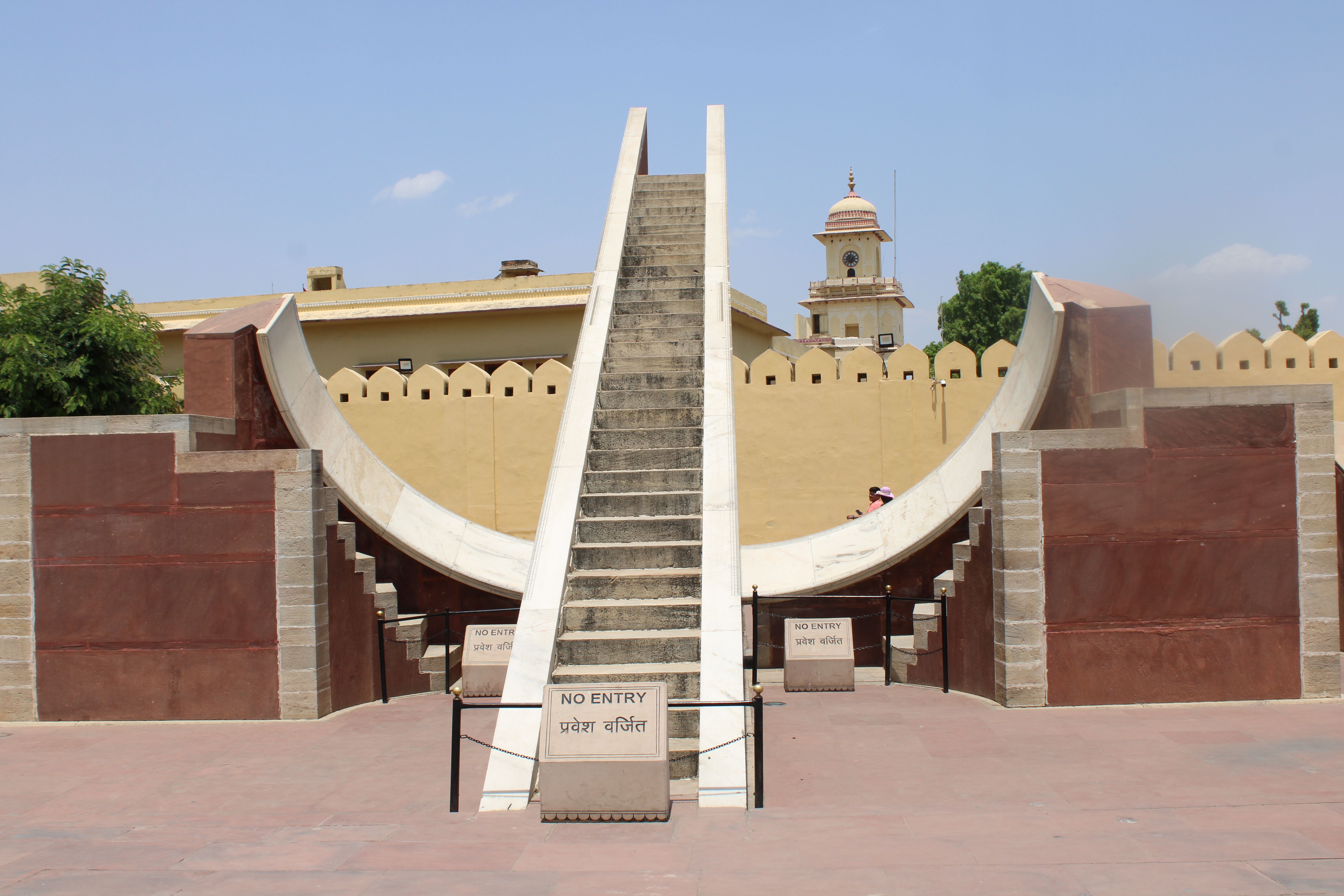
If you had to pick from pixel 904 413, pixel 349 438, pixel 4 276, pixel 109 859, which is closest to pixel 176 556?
pixel 349 438

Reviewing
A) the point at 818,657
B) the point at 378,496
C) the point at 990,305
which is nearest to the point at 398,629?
the point at 378,496

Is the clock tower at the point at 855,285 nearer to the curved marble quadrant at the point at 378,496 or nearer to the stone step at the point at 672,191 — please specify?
the stone step at the point at 672,191

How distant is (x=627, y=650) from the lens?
22.9 ft

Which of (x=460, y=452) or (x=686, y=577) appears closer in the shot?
(x=686, y=577)

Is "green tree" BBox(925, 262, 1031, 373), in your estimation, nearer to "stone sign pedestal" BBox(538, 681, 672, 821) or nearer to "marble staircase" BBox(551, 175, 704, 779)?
"marble staircase" BBox(551, 175, 704, 779)

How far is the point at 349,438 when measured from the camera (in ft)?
34.1

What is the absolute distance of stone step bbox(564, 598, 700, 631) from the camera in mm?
7238

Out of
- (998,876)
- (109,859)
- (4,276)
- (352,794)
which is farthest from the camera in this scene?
(4,276)

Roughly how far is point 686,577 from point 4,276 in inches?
778

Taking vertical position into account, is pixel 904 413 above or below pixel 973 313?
below

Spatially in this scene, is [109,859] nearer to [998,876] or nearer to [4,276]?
[998,876]

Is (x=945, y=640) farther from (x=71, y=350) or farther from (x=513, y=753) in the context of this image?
(x=71, y=350)

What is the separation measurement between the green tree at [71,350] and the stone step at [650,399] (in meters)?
5.23

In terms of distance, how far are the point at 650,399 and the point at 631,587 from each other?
Result: 2.50 metres
